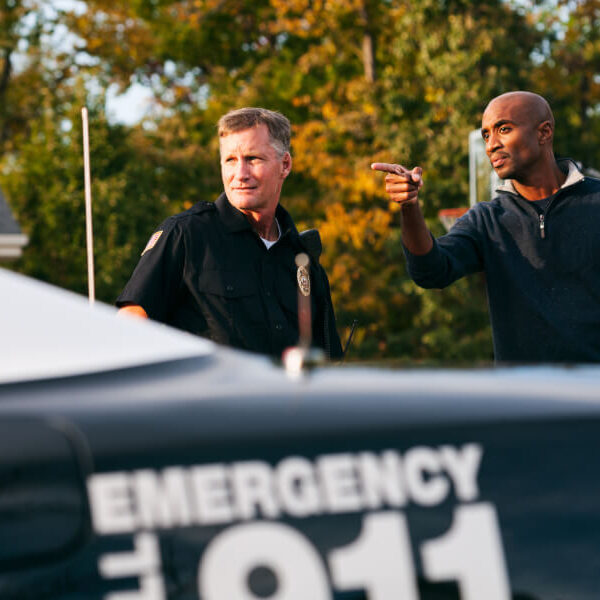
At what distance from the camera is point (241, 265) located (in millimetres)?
3566

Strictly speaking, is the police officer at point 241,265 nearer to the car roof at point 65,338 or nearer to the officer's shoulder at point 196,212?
the officer's shoulder at point 196,212

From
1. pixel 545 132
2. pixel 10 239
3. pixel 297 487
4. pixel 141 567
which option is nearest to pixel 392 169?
pixel 545 132

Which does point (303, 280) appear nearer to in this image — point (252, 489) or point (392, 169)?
point (392, 169)

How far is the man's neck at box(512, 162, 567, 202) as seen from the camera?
147 inches

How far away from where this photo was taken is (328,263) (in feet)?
82.4

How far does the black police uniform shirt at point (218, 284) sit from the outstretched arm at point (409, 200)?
15.4 inches

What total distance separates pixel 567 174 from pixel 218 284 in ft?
3.93

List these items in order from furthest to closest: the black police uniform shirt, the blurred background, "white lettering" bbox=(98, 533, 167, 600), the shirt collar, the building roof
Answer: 1. the blurred background
2. the building roof
3. the shirt collar
4. the black police uniform shirt
5. "white lettering" bbox=(98, 533, 167, 600)

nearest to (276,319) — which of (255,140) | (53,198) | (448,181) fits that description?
(255,140)

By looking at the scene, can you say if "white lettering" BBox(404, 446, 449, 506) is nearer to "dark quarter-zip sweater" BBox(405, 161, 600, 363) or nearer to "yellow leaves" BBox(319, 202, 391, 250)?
"dark quarter-zip sweater" BBox(405, 161, 600, 363)

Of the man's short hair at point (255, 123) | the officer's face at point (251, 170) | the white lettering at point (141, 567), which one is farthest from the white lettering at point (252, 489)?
the man's short hair at point (255, 123)

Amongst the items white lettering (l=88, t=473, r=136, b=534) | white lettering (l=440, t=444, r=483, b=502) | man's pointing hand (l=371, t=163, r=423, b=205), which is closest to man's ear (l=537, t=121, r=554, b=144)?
man's pointing hand (l=371, t=163, r=423, b=205)

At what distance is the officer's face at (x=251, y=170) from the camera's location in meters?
3.69

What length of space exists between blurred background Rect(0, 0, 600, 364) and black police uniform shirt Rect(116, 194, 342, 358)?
1908 cm
